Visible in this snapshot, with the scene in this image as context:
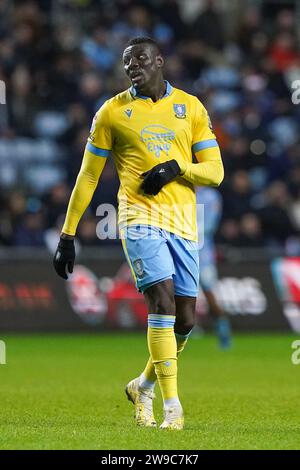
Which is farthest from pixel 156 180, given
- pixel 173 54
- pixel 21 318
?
pixel 173 54

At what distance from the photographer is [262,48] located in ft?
73.7

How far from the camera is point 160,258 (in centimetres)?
759

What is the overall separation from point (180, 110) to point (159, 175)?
0.60 metres

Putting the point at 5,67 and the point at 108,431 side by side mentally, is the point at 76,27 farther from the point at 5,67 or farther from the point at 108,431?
the point at 108,431

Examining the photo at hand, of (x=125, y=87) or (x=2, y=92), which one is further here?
(x=125, y=87)

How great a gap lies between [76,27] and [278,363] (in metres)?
10.0

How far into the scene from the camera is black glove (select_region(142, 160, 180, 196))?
757 cm

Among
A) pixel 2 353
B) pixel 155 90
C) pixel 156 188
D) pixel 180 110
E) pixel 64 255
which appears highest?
pixel 155 90

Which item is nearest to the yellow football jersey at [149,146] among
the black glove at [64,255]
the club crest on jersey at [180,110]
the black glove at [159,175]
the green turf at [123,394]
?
the club crest on jersey at [180,110]

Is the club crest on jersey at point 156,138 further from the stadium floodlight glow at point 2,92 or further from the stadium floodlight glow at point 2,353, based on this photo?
the stadium floodlight glow at point 2,92

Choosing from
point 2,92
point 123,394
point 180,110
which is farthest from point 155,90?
point 2,92

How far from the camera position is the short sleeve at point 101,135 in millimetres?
7855

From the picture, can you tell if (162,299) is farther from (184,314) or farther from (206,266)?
(206,266)

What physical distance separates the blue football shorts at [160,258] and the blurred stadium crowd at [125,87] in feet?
32.2
